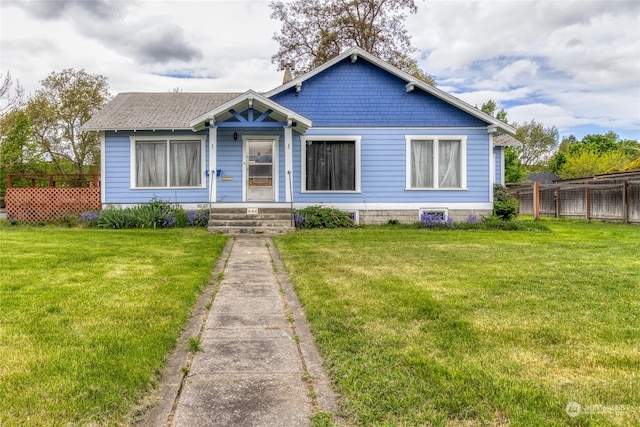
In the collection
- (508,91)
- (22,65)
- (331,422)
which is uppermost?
(508,91)

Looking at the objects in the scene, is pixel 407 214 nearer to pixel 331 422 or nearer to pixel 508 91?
pixel 331 422

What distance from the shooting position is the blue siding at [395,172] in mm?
14477

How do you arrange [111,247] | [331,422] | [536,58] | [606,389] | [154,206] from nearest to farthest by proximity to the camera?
1. [331,422]
2. [606,389]
3. [111,247]
4. [154,206]
5. [536,58]

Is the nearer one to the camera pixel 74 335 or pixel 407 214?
pixel 74 335

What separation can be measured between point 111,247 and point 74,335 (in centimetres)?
560

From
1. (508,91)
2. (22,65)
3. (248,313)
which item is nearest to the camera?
(248,313)

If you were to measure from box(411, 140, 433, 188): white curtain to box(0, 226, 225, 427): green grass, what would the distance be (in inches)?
325

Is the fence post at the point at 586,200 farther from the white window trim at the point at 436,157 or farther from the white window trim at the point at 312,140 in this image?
the white window trim at the point at 312,140

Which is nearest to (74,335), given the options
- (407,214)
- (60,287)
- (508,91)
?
(60,287)

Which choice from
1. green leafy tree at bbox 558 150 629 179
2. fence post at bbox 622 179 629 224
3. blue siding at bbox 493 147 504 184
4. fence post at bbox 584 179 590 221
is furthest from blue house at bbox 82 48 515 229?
green leafy tree at bbox 558 150 629 179

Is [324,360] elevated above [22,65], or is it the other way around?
[22,65]

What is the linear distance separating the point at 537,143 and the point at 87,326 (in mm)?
62371

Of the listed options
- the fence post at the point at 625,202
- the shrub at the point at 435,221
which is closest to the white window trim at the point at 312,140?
the shrub at the point at 435,221

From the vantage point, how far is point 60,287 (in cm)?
541
